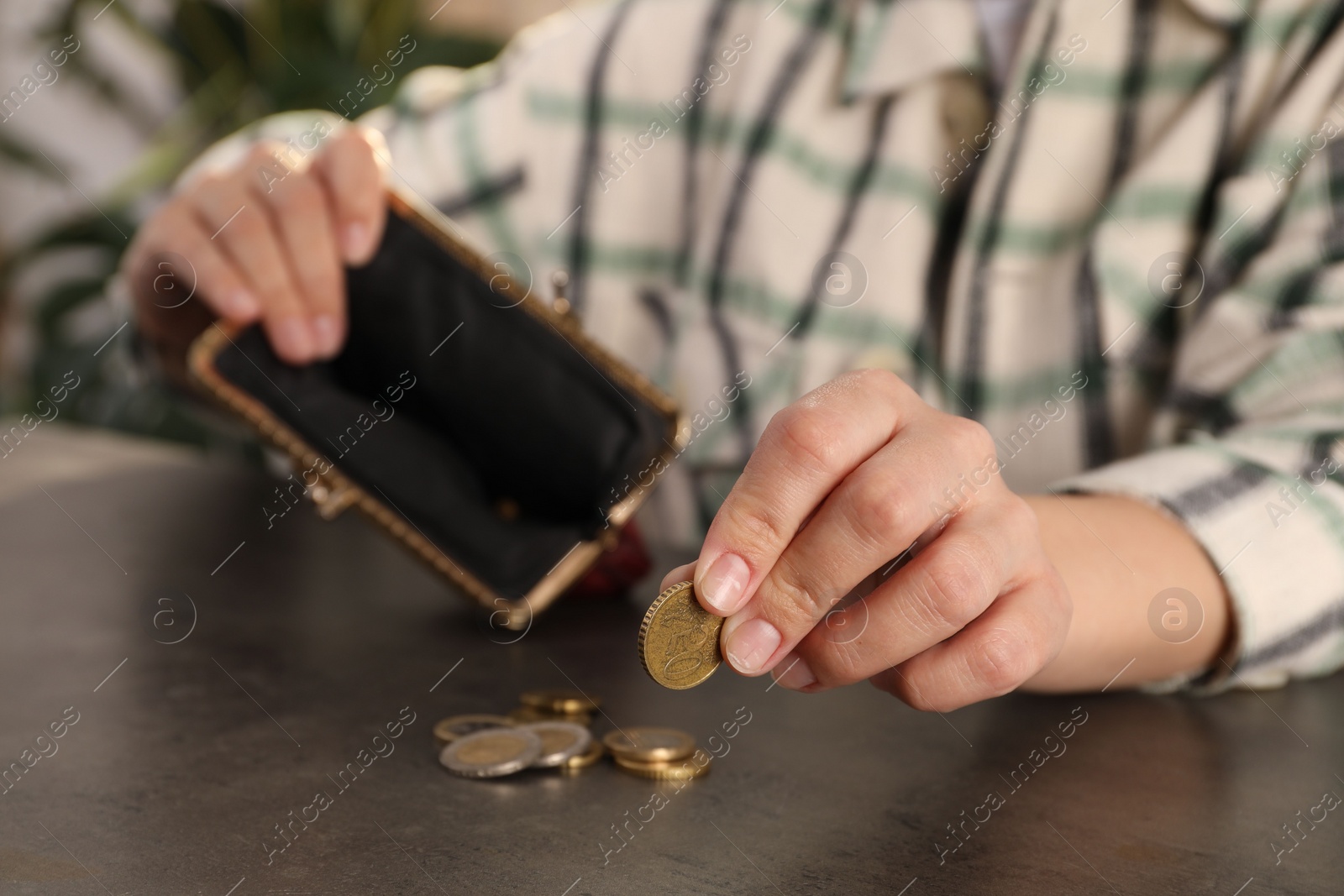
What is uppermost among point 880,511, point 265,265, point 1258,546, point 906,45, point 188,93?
point 188,93

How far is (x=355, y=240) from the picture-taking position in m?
0.87

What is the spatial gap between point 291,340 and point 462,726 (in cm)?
36

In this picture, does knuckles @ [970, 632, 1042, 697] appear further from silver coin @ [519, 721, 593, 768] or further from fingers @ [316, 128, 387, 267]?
fingers @ [316, 128, 387, 267]

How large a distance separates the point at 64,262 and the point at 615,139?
116 inches

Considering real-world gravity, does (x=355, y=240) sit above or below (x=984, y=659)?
above

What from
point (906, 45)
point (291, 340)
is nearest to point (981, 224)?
point (906, 45)

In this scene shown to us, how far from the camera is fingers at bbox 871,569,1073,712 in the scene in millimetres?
539

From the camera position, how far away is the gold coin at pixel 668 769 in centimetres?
56

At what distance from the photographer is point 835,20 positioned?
3.97 feet

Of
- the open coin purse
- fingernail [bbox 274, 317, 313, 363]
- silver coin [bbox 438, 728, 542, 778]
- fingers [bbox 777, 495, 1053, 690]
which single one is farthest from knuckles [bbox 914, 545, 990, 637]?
fingernail [bbox 274, 317, 313, 363]

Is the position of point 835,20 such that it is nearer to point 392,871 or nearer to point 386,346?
point 386,346

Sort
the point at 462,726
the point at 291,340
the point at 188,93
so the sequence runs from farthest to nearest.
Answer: the point at 188,93 < the point at 291,340 < the point at 462,726

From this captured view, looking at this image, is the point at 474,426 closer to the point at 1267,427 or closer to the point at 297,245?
the point at 297,245

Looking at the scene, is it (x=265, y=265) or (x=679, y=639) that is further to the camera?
Answer: (x=265, y=265)
